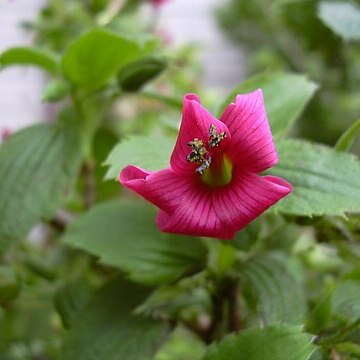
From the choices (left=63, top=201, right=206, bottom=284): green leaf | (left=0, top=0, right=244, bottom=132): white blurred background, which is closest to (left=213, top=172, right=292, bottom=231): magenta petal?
(left=63, top=201, right=206, bottom=284): green leaf

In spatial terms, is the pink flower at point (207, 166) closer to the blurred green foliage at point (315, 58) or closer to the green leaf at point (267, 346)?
the green leaf at point (267, 346)

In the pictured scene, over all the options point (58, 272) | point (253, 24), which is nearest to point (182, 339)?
point (58, 272)

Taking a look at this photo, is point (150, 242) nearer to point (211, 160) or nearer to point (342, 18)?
point (211, 160)

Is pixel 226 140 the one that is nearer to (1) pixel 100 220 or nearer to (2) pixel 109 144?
(1) pixel 100 220

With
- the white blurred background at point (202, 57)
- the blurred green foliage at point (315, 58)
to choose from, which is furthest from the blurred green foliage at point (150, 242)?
the white blurred background at point (202, 57)

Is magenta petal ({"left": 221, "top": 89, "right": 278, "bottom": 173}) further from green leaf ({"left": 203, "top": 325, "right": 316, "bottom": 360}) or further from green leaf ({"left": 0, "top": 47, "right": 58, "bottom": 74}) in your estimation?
green leaf ({"left": 0, "top": 47, "right": 58, "bottom": 74})
